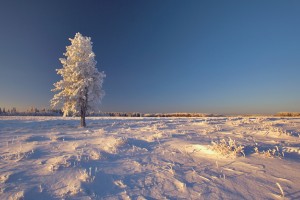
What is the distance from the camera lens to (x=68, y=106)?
2562 centimetres

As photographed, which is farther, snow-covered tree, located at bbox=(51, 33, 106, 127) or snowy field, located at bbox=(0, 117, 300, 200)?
snow-covered tree, located at bbox=(51, 33, 106, 127)

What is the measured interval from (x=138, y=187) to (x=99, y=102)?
22887 millimetres

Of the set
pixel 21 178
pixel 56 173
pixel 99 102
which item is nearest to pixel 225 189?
pixel 56 173

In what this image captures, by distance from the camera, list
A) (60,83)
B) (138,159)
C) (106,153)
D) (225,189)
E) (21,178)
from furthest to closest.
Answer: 1. (60,83)
2. (106,153)
3. (138,159)
4. (21,178)
5. (225,189)

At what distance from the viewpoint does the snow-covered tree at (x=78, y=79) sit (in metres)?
25.2

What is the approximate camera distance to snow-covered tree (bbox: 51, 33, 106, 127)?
25.2 meters

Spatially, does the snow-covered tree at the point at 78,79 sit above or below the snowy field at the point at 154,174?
above

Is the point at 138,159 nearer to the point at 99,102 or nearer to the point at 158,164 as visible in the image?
the point at 158,164

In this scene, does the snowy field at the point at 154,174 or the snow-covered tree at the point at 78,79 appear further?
the snow-covered tree at the point at 78,79

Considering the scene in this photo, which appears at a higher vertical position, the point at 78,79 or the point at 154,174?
the point at 78,79

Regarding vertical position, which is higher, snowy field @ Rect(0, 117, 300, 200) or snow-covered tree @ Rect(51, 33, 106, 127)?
snow-covered tree @ Rect(51, 33, 106, 127)

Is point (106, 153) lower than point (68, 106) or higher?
lower

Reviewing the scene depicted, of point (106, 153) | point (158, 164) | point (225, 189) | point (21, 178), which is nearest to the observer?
point (225, 189)

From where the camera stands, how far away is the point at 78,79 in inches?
1019
